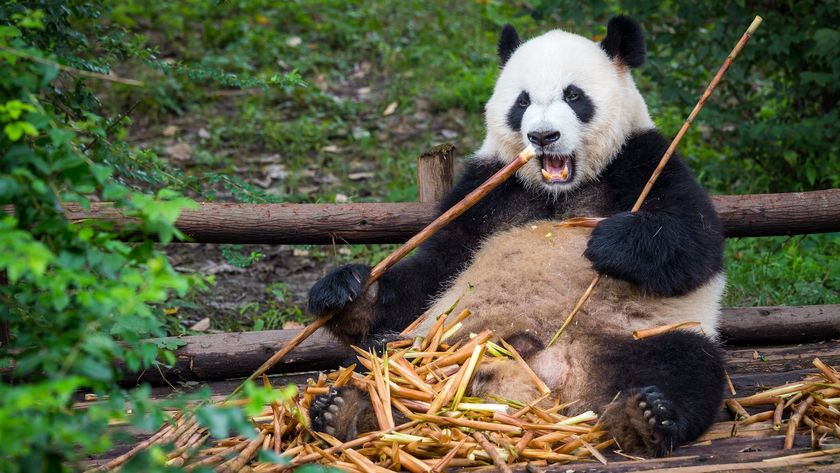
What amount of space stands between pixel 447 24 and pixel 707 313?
256 inches

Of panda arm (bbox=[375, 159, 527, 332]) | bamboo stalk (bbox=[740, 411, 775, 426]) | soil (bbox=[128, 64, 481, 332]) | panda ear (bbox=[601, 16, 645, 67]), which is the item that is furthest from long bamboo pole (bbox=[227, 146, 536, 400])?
soil (bbox=[128, 64, 481, 332])

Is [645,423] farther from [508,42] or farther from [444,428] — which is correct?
[508,42]

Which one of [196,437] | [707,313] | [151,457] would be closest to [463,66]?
[707,313]

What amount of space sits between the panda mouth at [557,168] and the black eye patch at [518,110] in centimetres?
21

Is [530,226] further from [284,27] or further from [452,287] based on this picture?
[284,27]

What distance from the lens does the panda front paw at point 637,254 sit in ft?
11.5

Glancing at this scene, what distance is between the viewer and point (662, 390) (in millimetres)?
3234

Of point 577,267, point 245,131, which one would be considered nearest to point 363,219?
point 577,267

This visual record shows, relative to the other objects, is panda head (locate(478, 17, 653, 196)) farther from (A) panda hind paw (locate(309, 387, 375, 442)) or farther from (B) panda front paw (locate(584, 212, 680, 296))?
(A) panda hind paw (locate(309, 387, 375, 442))

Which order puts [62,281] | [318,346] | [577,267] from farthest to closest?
1. [318,346]
2. [577,267]
3. [62,281]

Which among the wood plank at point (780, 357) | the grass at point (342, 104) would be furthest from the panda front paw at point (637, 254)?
the grass at point (342, 104)

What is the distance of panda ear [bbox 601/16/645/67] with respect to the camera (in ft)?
13.7

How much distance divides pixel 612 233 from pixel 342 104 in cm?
516

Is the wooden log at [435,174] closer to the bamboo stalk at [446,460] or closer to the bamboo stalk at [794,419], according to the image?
the bamboo stalk at [446,460]
